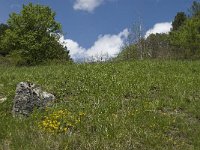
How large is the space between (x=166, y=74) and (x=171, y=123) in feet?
24.1

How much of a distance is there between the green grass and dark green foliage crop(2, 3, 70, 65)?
34.8 m

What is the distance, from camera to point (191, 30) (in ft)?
154

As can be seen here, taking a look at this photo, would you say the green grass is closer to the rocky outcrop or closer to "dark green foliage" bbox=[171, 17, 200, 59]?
the rocky outcrop

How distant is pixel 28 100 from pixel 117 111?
268 cm

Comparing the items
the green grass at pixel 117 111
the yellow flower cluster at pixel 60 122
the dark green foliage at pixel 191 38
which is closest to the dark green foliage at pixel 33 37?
the dark green foliage at pixel 191 38

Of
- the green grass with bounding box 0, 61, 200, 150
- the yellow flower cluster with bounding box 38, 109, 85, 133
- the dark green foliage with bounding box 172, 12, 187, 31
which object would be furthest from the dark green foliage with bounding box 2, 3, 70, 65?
the yellow flower cluster with bounding box 38, 109, 85, 133

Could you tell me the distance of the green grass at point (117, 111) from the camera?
10438 millimetres

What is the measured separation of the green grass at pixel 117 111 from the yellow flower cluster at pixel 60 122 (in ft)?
0.60

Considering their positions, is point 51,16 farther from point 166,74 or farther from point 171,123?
point 171,123

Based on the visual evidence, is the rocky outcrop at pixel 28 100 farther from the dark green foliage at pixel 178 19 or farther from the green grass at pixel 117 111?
the dark green foliage at pixel 178 19

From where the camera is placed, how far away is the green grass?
10438 mm

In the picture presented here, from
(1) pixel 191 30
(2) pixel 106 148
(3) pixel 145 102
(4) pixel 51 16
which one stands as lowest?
(2) pixel 106 148

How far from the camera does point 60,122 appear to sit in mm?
11570

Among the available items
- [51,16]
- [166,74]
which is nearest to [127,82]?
[166,74]
